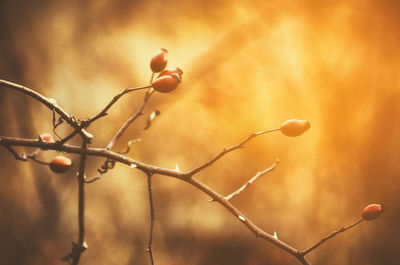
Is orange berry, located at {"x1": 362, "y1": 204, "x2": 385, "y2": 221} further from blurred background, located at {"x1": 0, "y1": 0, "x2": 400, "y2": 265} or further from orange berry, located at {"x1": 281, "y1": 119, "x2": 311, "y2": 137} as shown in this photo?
blurred background, located at {"x1": 0, "y1": 0, "x2": 400, "y2": 265}

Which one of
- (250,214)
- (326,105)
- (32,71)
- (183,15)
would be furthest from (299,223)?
(32,71)

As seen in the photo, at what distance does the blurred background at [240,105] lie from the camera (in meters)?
1.05

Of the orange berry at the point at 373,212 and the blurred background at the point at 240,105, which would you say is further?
the blurred background at the point at 240,105

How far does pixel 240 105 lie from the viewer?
1.10 m

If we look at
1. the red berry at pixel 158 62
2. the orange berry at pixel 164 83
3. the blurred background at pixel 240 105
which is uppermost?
the blurred background at pixel 240 105

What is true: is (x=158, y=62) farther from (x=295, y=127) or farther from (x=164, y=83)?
(x=295, y=127)

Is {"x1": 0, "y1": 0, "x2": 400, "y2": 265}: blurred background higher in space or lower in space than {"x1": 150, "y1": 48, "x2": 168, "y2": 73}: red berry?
higher

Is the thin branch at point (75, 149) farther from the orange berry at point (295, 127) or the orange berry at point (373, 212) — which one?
the orange berry at point (373, 212)

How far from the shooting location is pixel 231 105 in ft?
3.66

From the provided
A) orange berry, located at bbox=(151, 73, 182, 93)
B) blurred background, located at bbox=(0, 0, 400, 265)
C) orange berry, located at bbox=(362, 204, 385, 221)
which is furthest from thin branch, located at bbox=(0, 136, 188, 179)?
blurred background, located at bbox=(0, 0, 400, 265)

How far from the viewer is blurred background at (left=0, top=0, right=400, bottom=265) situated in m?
1.05

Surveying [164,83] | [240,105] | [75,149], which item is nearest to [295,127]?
[164,83]

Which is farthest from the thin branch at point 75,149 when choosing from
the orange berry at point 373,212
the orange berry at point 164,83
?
the orange berry at point 373,212

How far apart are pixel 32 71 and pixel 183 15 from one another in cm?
52
